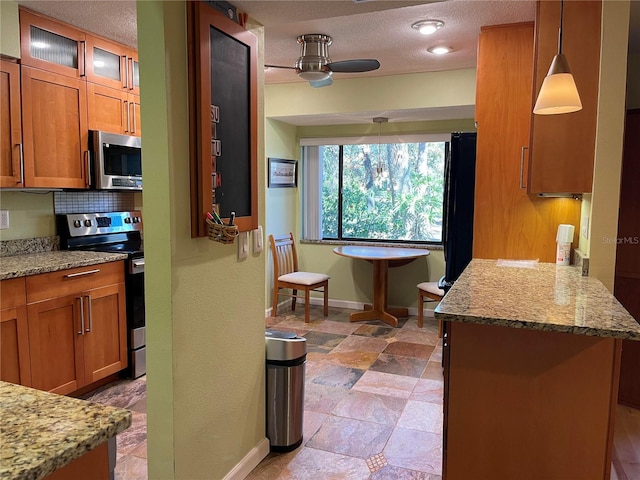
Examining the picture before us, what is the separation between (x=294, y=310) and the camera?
5348mm

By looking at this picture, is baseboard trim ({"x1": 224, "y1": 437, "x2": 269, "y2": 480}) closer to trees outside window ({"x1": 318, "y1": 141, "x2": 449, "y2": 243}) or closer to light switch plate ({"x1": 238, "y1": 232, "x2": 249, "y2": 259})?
light switch plate ({"x1": 238, "y1": 232, "x2": 249, "y2": 259})

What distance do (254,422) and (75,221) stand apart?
1985mm

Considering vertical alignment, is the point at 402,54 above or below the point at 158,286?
above

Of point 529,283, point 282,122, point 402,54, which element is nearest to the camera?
point 529,283

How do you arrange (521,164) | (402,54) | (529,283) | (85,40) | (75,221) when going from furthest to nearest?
(402,54)
(75,221)
(85,40)
(521,164)
(529,283)

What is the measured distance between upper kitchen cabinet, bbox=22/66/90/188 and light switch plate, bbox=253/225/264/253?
1508 mm

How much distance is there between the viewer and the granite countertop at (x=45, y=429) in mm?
719

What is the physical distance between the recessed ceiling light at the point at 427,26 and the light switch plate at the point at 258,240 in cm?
161

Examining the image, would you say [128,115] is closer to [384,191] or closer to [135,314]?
[135,314]

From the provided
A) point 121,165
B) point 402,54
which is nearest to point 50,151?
point 121,165

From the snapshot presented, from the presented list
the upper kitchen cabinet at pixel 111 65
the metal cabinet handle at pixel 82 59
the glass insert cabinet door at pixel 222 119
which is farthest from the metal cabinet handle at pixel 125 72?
the glass insert cabinet door at pixel 222 119

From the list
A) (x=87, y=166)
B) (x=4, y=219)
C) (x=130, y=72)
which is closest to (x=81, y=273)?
(x=4, y=219)

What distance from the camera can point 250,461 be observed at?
7.53 feet

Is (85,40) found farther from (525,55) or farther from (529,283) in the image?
(529,283)
